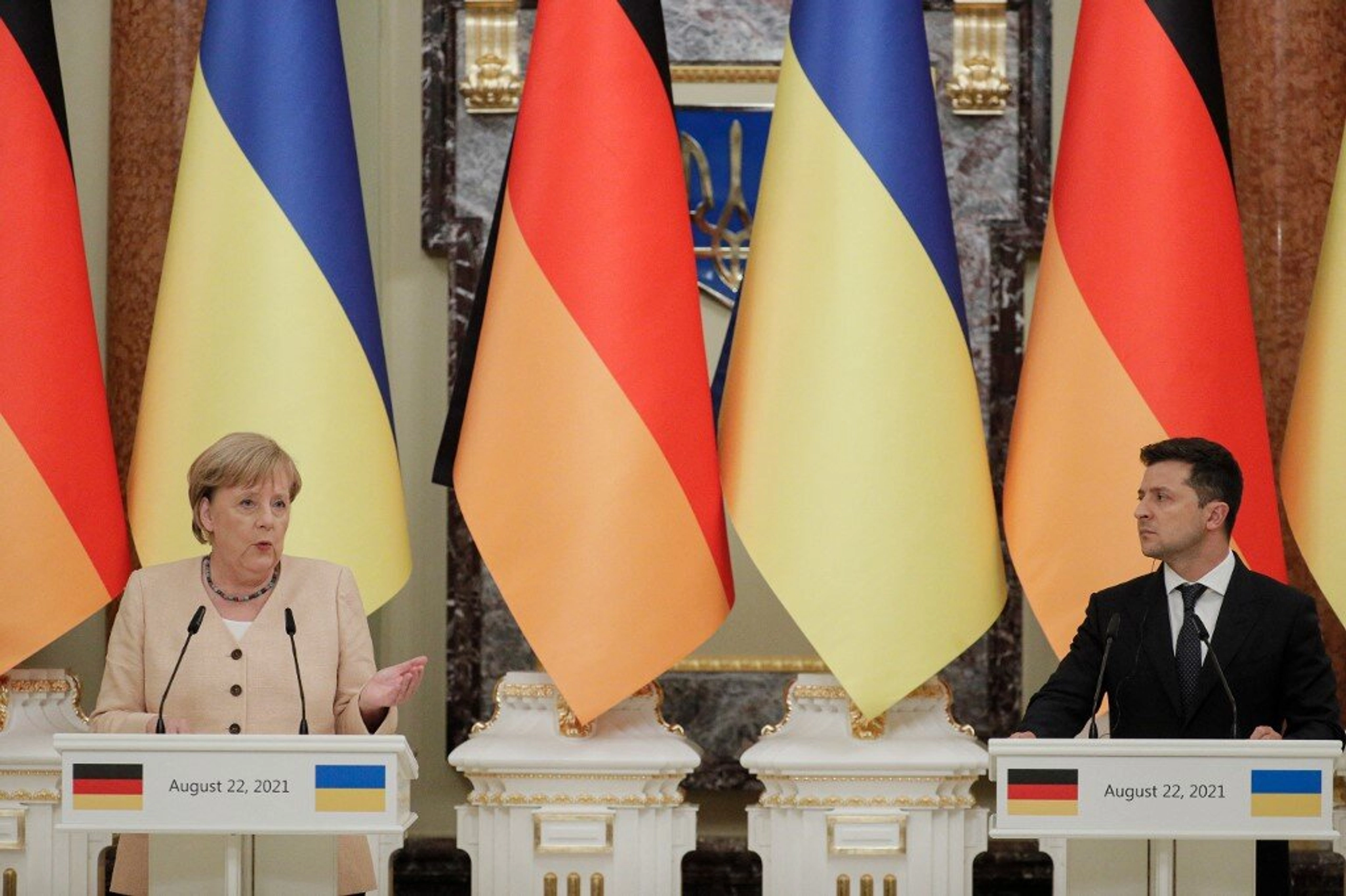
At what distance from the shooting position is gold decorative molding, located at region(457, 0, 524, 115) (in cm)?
519

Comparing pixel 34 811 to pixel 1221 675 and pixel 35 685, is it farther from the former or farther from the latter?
pixel 1221 675

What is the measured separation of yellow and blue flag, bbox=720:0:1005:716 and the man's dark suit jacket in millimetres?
375

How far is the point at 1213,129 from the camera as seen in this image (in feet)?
12.9

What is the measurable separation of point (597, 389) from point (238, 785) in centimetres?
133

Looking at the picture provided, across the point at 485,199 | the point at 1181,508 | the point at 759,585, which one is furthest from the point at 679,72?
the point at 1181,508

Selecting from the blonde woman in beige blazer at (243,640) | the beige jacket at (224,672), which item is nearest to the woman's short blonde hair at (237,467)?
the blonde woman in beige blazer at (243,640)

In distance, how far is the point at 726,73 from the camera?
5203mm

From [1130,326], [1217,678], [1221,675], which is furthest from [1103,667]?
[1130,326]

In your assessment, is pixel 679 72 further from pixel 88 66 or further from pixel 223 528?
pixel 223 528

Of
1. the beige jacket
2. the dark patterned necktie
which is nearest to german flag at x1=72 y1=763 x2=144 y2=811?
the beige jacket

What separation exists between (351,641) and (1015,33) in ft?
9.38

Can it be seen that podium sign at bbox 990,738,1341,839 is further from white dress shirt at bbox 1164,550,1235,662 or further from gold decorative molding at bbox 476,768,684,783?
gold decorative molding at bbox 476,768,684,783

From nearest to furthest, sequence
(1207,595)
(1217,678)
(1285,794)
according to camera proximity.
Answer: (1285,794), (1217,678), (1207,595)

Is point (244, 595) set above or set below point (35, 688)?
above
